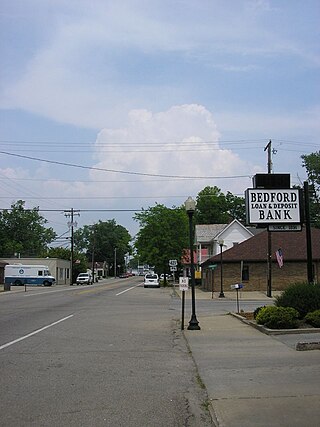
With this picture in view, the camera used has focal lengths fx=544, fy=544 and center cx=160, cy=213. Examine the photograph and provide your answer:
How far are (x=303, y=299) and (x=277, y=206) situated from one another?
13.6ft

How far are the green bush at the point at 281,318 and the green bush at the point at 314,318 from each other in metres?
0.33

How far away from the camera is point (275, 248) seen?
47.2 meters

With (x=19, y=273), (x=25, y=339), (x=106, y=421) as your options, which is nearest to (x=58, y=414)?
(x=106, y=421)

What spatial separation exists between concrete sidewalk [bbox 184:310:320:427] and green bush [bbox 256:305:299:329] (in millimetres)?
739

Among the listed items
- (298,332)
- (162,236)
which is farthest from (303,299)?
(162,236)

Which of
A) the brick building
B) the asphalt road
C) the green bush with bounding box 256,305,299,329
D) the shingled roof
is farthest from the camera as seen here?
the shingled roof

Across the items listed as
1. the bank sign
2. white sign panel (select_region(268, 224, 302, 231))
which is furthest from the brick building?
the bank sign

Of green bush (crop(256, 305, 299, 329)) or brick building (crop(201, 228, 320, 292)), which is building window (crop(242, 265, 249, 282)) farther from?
green bush (crop(256, 305, 299, 329))

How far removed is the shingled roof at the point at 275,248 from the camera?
151 feet

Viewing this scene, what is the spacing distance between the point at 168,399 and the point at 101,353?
4556mm

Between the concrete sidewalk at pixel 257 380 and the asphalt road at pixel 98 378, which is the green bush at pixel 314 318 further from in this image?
the asphalt road at pixel 98 378

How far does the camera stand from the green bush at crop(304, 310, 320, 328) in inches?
597

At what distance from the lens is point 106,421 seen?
21.5 feet

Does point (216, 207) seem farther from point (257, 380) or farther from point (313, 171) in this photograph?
point (257, 380)
